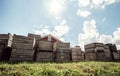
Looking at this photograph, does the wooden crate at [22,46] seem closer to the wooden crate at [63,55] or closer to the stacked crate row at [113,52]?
the wooden crate at [63,55]

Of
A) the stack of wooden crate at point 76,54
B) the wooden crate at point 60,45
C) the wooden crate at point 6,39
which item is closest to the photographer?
the wooden crate at point 6,39

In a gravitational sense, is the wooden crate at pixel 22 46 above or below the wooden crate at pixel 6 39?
below

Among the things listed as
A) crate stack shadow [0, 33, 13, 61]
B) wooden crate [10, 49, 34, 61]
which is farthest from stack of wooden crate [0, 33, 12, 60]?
Result: wooden crate [10, 49, 34, 61]

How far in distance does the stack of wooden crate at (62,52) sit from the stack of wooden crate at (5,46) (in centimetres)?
→ 429

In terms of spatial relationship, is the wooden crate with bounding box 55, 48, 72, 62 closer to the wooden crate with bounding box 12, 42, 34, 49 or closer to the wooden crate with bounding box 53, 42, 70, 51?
the wooden crate with bounding box 53, 42, 70, 51

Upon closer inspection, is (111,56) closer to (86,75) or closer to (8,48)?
(86,75)

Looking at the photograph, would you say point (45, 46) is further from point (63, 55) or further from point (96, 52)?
point (96, 52)

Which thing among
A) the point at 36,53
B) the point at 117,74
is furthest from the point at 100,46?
the point at 36,53

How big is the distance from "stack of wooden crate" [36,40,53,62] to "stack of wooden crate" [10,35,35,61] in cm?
82

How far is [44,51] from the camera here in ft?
39.8

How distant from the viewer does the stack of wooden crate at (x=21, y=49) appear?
401 inches

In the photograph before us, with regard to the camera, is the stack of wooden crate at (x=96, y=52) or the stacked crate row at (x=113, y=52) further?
the stacked crate row at (x=113, y=52)

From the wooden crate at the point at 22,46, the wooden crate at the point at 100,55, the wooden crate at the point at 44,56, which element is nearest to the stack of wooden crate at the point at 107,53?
the wooden crate at the point at 100,55

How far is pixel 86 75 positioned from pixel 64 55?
185 inches
